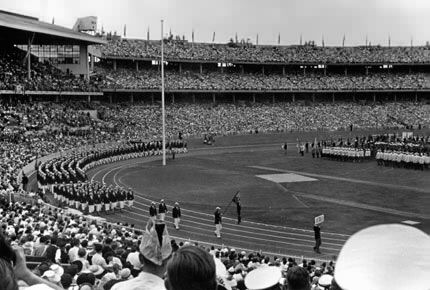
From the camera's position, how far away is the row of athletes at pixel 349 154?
4466 centimetres

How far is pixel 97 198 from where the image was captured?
2589cm

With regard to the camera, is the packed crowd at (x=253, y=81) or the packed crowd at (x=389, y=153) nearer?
the packed crowd at (x=389, y=153)

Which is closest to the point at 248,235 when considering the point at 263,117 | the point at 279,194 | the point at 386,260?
the point at 279,194

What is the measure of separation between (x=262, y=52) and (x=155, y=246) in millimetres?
84782

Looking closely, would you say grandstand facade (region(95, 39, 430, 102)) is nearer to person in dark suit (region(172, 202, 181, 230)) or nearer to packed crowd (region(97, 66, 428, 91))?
packed crowd (region(97, 66, 428, 91))

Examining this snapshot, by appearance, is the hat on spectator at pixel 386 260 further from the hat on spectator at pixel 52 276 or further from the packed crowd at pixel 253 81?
the packed crowd at pixel 253 81

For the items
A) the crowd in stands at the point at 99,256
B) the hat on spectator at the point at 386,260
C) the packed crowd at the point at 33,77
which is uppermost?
the packed crowd at the point at 33,77

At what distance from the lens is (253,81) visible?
81.3 m

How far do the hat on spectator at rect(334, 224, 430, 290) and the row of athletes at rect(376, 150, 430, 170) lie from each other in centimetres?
3959

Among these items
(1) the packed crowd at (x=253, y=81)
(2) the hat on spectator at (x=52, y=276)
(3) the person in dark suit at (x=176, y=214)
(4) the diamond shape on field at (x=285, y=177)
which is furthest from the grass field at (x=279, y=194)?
(1) the packed crowd at (x=253, y=81)

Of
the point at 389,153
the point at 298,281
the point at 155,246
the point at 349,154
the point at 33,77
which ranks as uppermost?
the point at 33,77

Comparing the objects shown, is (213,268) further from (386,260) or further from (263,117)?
(263,117)

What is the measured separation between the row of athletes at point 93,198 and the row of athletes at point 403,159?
22.2 meters

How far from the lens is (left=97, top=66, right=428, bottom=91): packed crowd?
73562mm
